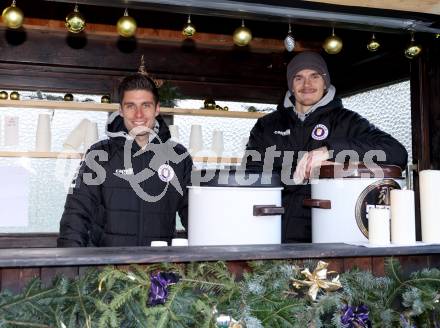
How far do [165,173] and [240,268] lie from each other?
3.15ft

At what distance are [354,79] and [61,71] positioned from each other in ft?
7.19

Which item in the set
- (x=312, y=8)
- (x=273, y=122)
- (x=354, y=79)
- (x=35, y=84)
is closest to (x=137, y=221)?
(x=273, y=122)

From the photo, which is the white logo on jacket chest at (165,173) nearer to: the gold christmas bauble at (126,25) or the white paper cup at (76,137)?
the gold christmas bauble at (126,25)

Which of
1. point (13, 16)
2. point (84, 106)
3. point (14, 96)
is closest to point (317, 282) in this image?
A: point (13, 16)

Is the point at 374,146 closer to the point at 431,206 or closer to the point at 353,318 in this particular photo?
the point at 431,206

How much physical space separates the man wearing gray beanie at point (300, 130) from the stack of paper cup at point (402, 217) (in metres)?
0.51

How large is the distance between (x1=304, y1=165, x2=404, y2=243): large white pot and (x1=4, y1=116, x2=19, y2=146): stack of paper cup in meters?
2.33

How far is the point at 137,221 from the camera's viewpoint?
7.00ft

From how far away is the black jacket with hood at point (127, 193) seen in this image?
2062mm

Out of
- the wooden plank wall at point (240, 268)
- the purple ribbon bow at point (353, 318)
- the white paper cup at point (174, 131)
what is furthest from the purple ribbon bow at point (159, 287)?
the white paper cup at point (174, 131)

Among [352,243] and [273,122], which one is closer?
[352,243]

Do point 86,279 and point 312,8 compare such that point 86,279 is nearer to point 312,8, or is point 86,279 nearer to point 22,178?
point 312,8

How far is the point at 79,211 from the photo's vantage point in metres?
2.00

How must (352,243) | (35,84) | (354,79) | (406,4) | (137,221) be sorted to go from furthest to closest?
(354,79), (35,84), (137,221), (406,4), (352,243)
